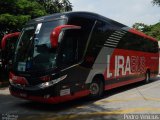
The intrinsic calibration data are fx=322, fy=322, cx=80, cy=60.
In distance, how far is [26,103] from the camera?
11.7 m

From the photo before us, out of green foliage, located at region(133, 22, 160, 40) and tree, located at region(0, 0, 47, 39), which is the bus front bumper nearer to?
tree, located at region(0, 0, 47, 39)

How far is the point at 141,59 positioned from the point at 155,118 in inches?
347

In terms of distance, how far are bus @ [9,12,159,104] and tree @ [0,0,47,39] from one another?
609 centimetres

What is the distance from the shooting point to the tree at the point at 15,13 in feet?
56.6

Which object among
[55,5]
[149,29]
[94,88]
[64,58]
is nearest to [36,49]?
[64,58]

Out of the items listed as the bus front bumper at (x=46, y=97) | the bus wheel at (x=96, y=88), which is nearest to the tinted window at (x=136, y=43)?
the bus wheel at (x=96, y=88)

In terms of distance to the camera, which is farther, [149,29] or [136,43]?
[149,29]

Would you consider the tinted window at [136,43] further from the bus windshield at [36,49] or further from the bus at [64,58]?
the bus windshield at [36,49]

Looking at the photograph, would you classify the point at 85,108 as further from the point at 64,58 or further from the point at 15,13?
the point at 15,13

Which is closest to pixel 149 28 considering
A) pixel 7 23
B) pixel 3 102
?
pixel 7 23

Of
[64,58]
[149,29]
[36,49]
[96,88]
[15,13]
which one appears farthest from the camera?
[149,29]

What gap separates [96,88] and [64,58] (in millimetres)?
2771

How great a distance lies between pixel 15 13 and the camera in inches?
738

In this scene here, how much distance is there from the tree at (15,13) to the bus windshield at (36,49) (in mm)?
6407
